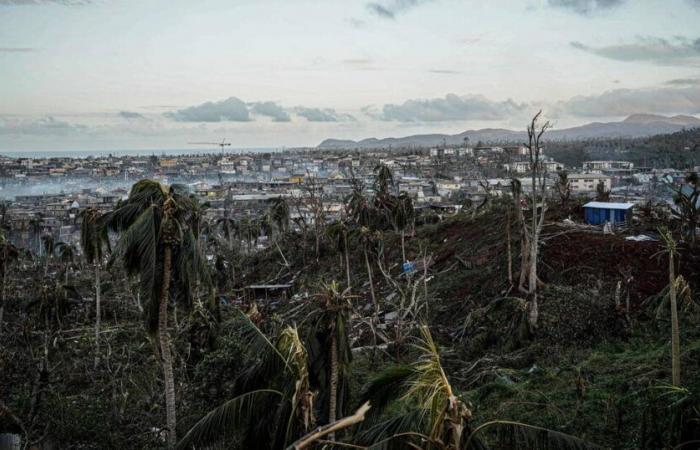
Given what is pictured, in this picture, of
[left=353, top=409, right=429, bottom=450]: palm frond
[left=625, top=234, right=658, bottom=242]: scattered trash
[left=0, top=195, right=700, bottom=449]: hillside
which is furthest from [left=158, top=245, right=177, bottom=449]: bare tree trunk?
[left=625, top=234, right=658, bottom=242]: scattered trash

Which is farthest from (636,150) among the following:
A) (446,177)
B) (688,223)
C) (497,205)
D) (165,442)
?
(165,442)

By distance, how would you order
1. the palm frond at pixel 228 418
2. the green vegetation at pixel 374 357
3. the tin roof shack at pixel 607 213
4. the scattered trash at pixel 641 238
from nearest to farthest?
the green vegetation at pixel 374 357, the palm frond at pixel 228 418, the scattered trash at pixel 641 238, the tin roof shack at pixel 607 213

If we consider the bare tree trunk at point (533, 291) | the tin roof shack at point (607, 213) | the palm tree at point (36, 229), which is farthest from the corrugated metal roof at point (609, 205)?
the palm tree at point (36, 229)

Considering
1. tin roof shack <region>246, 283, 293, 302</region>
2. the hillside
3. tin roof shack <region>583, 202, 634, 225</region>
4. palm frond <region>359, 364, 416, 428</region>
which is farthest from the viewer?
tin roof shack <region>246, 283, 293, 302</region>

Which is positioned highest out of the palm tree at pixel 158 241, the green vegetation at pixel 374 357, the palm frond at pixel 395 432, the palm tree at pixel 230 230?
the palm tree at pixel 158 241

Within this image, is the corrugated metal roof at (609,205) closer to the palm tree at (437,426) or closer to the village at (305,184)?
the village at (305,184)

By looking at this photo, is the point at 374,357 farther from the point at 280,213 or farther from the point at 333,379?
the point at 280,213

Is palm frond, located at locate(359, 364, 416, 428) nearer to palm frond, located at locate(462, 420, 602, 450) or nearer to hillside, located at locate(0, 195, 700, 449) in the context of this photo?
hillside, located at locate(0, 195, 700, 449)
